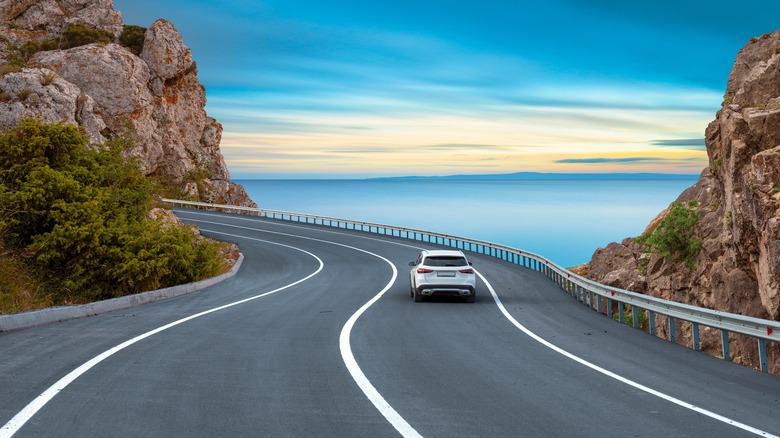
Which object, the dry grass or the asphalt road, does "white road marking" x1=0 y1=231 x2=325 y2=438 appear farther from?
the dry grass

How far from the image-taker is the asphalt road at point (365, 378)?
6539 millimetres

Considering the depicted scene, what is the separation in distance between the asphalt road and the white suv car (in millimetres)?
1933

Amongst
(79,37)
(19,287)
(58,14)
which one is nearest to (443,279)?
(19,287)

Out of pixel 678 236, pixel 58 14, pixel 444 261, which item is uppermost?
pixel 58 14

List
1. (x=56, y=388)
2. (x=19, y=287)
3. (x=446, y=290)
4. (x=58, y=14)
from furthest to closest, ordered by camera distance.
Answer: (x=58, y=14), (x=446, y=290), (x=19, y=287), (x=56, y=388)

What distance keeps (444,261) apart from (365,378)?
455 inches

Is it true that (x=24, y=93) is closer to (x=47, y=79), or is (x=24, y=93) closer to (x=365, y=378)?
(x=47, y=79)

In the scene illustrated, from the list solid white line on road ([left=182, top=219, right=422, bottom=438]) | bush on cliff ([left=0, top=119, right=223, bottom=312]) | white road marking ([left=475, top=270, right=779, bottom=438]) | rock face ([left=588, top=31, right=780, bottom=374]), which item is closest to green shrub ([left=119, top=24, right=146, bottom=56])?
bush on cliff ([left=0, top=119, right=223, bottom=312])

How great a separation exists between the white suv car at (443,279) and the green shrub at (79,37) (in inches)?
2388

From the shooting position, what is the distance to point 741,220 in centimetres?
1752

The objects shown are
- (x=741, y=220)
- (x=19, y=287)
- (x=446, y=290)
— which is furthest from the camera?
(x=446, y=290)

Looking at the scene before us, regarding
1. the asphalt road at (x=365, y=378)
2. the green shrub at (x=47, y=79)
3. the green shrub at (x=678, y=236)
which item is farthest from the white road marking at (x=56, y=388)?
the green shrub at (x=47, y=79)

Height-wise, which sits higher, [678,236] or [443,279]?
[678,236]

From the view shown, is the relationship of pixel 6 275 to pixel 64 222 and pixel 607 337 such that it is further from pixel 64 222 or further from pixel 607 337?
pixel 607 337
